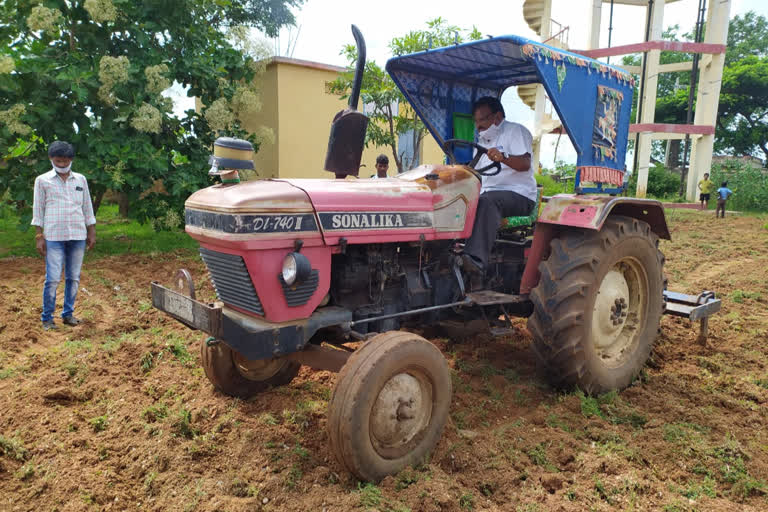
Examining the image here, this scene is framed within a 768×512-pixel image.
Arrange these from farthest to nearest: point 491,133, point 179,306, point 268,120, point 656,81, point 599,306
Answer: point 656,81
point 268,120
point 491,133
point 599,306
point 179,306

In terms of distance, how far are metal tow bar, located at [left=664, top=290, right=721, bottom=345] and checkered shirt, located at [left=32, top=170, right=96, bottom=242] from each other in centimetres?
559

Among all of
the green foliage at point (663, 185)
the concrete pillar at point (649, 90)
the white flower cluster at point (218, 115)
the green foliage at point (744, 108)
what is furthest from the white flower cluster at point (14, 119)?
the green foliage at point (744, 108)

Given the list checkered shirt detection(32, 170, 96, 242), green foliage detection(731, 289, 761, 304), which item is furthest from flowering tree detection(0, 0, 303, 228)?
green foliage detection(731, 289, 761, 304)

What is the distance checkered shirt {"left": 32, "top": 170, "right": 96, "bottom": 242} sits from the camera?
5.17 m

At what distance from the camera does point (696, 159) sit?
66.0ft

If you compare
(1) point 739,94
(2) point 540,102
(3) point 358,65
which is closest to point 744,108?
(1) point 739,94

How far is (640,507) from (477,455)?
2.71ft

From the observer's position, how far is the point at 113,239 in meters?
9.48

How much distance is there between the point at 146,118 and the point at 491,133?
213 inches

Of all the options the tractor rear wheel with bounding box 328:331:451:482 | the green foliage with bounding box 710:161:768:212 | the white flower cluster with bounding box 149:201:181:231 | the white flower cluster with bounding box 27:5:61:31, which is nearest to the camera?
the tractor rear wheel with bounding box 328:331:451:482

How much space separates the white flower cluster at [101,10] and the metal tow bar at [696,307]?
784cm

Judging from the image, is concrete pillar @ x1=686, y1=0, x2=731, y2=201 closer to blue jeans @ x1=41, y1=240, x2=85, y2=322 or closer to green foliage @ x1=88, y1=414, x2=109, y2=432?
blue jeans @ x1=41, y1=240, x2=85, y2=322

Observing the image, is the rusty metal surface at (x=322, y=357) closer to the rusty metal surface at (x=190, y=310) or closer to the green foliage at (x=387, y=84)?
the rusty metal surface at (x=190, y=310)

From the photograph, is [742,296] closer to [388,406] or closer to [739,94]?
[388,406]
